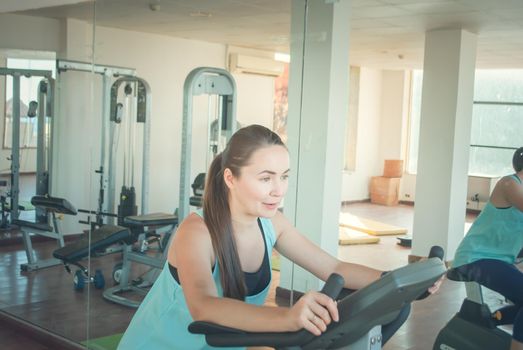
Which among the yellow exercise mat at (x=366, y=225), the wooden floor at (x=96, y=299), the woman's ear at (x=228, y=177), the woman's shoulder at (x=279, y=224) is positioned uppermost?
the woman's ear at (x=228, y=177)

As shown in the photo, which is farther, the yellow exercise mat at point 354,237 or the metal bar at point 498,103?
the yellow exercise mat at point 354,237

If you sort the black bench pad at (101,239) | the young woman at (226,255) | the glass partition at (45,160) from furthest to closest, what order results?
the glass partition at (45,160)
the black bench pad at (101,239)
the young woman at (226,255)

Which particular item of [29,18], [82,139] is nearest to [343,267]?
[82,139]

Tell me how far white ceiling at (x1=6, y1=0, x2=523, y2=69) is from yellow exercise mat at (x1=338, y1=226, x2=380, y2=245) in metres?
0.94

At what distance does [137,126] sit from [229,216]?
2.40 meters

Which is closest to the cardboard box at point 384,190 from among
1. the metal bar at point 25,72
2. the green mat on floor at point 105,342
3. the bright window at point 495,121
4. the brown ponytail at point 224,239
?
the bright window at point 495,121

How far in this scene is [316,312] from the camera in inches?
45.9

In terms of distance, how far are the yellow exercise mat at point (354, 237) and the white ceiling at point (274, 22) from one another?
3.07 feet

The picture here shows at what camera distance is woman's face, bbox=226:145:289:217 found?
1.43 metres

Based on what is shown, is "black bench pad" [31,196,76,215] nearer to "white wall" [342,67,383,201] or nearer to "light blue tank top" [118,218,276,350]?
"white wall" [342,67,383,201]

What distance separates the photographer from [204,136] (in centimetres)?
340

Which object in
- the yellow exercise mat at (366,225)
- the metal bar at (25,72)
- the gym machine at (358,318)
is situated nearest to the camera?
the gym machine at (358,318)

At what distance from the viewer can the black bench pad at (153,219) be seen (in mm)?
3562

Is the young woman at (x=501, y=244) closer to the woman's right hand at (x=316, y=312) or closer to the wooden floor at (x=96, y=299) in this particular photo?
the wooden floor at (x=96, y=299)
